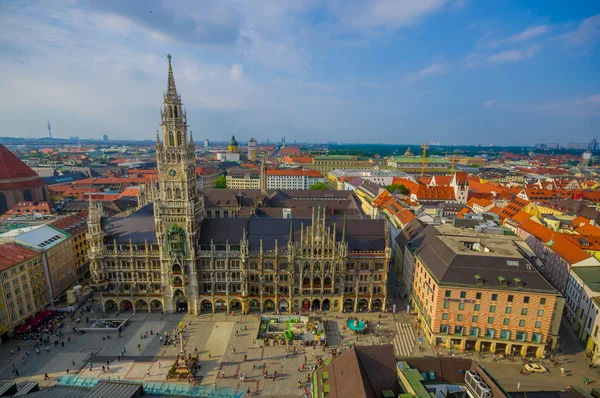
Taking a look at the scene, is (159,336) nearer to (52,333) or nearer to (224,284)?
(224,284)

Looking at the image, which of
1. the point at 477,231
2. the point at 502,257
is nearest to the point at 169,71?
the point at 502,257

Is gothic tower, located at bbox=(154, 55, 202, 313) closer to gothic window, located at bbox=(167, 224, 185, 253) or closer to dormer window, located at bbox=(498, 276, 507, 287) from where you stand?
gothic window, located at bbox=(167, 224, 185, 253)

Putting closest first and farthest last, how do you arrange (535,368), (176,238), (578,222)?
(535,368), (176,238), (578,222)

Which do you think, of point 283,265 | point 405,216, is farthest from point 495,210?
point 283,265

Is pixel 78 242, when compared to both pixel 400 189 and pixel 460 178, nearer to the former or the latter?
pixel 400 189

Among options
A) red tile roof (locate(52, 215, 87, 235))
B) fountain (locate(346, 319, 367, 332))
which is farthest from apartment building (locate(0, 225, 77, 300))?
fountain (locate(346, 319, 367, 332))
